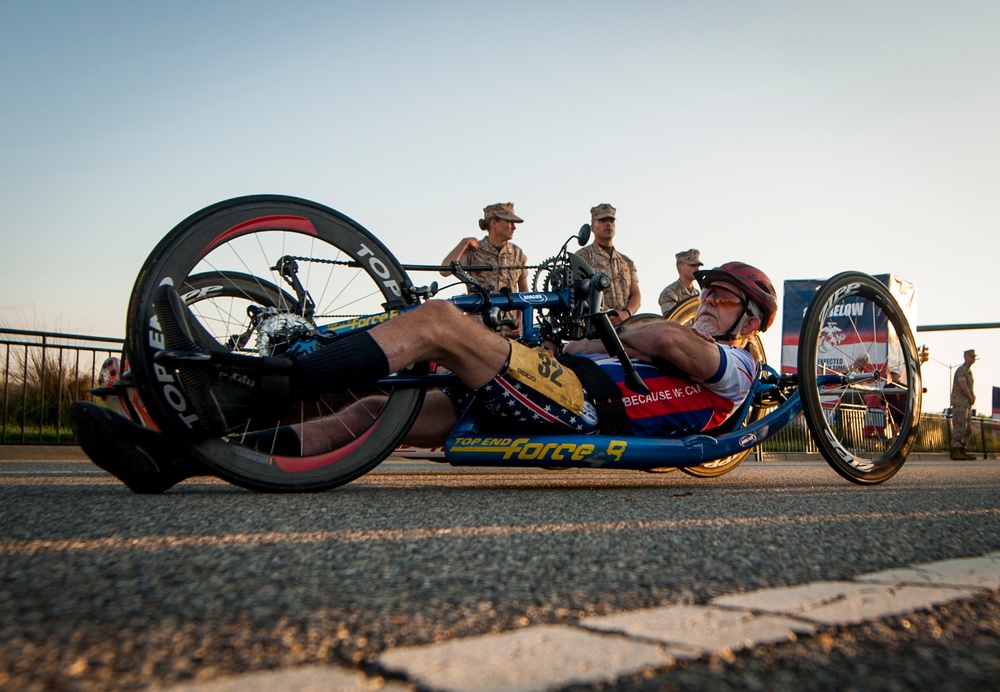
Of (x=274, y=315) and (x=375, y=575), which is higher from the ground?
(x=274, y=315)

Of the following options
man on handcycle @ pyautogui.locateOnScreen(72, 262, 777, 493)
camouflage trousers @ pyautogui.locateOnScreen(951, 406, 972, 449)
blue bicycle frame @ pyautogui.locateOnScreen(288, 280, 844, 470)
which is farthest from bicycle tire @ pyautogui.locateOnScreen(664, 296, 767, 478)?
camouflage trousers @ pyautogui.locateOnScreen(951, 406, 972, 449)

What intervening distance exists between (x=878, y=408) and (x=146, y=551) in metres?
4.21

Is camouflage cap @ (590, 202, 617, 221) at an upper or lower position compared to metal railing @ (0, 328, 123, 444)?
upper

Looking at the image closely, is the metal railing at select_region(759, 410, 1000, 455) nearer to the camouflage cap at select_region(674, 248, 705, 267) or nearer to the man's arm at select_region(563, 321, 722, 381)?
the camouflage cap at select_region(674, 248, 705, 267)

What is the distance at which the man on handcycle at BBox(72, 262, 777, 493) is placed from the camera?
287cm

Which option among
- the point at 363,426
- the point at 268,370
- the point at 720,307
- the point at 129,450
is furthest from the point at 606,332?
the point at 129,450

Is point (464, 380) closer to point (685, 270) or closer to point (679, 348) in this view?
point (679, 348)

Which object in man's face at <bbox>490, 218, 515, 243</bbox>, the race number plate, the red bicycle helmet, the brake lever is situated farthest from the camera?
man's face at <bbox>490, 218, 515, 243</bbox>

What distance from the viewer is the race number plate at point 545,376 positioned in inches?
136

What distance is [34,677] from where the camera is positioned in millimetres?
986

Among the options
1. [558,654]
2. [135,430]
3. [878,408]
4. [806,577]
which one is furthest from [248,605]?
[878,408]

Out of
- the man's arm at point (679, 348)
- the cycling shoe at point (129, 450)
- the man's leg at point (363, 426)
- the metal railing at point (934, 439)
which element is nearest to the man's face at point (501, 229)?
the man's arm at point (679, 348)

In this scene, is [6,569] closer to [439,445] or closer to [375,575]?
[375,575]

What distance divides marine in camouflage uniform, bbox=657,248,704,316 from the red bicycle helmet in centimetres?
354
